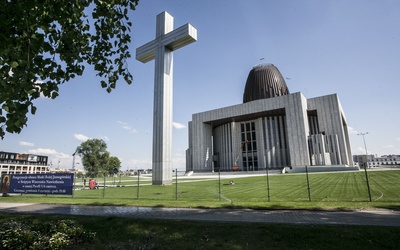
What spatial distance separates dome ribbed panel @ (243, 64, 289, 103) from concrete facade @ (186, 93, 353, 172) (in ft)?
40.0

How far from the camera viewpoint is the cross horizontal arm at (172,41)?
29234mm

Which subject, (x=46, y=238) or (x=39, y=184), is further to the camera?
(x=39, y=184)

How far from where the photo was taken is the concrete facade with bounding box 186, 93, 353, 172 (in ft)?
184

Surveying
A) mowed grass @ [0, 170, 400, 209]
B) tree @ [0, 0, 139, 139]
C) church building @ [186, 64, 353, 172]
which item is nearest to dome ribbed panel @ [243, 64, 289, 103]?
church building @ [186, 64, 353, 172]

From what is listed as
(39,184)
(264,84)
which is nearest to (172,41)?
(39,184)

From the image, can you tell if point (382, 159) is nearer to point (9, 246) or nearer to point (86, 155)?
point (86, 155)

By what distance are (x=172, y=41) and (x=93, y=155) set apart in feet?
195

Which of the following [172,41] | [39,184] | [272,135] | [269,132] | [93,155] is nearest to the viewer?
[39,184]

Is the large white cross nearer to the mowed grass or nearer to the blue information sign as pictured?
the mowed grass

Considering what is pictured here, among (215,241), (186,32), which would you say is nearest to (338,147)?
(186,32)

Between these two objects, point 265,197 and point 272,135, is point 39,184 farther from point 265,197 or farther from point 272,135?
point 272,135

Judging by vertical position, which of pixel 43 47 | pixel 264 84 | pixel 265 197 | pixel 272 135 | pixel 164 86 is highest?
pixel 264 84

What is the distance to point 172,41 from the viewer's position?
30312mm

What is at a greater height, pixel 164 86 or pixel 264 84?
pixel 264 84
